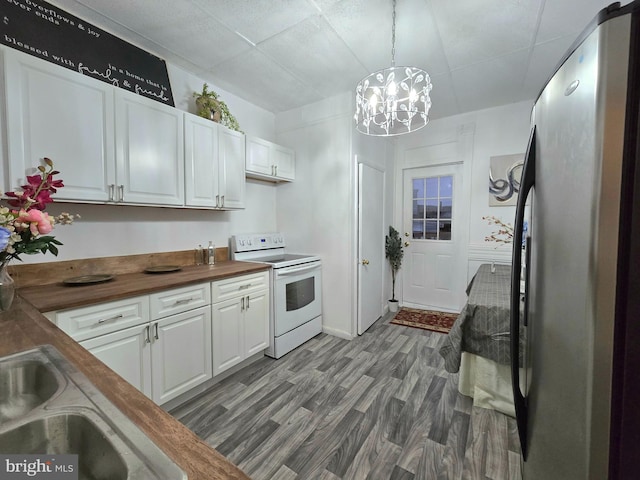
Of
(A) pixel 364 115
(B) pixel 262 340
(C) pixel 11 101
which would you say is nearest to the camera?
(C) pixel 11 101

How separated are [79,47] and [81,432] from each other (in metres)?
2.43

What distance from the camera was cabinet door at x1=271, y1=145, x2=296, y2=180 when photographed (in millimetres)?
3105

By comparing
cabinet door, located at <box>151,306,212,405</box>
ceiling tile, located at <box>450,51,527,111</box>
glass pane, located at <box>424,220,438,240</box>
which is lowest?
cabinet door, located at <box>151,306,212,405</box>

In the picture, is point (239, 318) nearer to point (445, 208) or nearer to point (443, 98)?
point (445, 208)

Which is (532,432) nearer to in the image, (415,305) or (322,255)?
(322,255)

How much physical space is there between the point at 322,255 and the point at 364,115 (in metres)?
1.66

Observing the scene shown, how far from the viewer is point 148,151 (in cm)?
197

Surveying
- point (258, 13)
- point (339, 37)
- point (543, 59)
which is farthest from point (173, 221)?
point (543, 59)

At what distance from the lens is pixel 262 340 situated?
2516 mm

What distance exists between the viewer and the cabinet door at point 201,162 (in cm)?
222

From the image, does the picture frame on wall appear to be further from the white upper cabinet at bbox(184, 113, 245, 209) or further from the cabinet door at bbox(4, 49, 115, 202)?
the cabinet door at bbox(4, 49, 115, 202)

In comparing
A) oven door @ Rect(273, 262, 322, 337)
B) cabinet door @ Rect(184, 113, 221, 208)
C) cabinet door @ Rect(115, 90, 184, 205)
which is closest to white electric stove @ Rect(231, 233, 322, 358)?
oven door @ Rect(273, 262, 322, 337)

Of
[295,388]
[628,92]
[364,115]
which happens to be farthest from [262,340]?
[628,92]

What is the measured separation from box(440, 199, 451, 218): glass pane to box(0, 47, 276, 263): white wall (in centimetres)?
236
